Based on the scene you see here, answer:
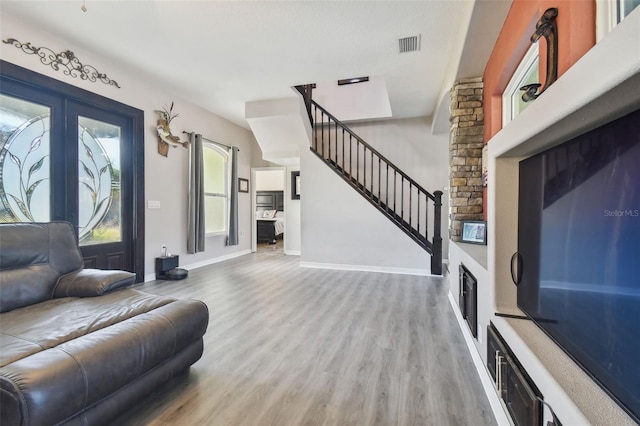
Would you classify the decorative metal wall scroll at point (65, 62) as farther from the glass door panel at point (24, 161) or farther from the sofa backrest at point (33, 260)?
the sofa backrest at point (33, 260)

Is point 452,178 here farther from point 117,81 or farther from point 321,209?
point 117,81

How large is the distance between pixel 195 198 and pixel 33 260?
306 centimetres

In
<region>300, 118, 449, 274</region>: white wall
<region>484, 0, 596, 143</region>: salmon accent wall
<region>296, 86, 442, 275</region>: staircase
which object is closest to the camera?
<region>484, 0, 596, 143</region>: salmon accent wall

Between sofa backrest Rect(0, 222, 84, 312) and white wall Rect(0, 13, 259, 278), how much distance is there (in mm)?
2024

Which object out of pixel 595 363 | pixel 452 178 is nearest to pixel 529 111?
pixel 595 363

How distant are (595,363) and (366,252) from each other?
428 cm

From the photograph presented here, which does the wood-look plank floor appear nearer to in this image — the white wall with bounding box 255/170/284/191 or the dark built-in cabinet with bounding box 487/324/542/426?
the dark built-in cabinet with bounding box 487/324/542/426

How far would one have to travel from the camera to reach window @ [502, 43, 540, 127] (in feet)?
7.10

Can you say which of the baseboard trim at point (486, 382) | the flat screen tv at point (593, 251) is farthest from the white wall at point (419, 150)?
the flat screen tv at point (593, 251)

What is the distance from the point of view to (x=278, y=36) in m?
3.13

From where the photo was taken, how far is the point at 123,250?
4102mm

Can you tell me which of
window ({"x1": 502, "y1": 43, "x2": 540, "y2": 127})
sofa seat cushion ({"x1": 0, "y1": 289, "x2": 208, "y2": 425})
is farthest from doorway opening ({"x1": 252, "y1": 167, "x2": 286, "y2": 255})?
window ({"x1": 502, "y1": 43, "x2": 540, "y2": 127})

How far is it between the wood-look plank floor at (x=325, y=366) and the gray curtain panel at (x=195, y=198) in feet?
4.87

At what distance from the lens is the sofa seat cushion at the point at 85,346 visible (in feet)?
3.67
